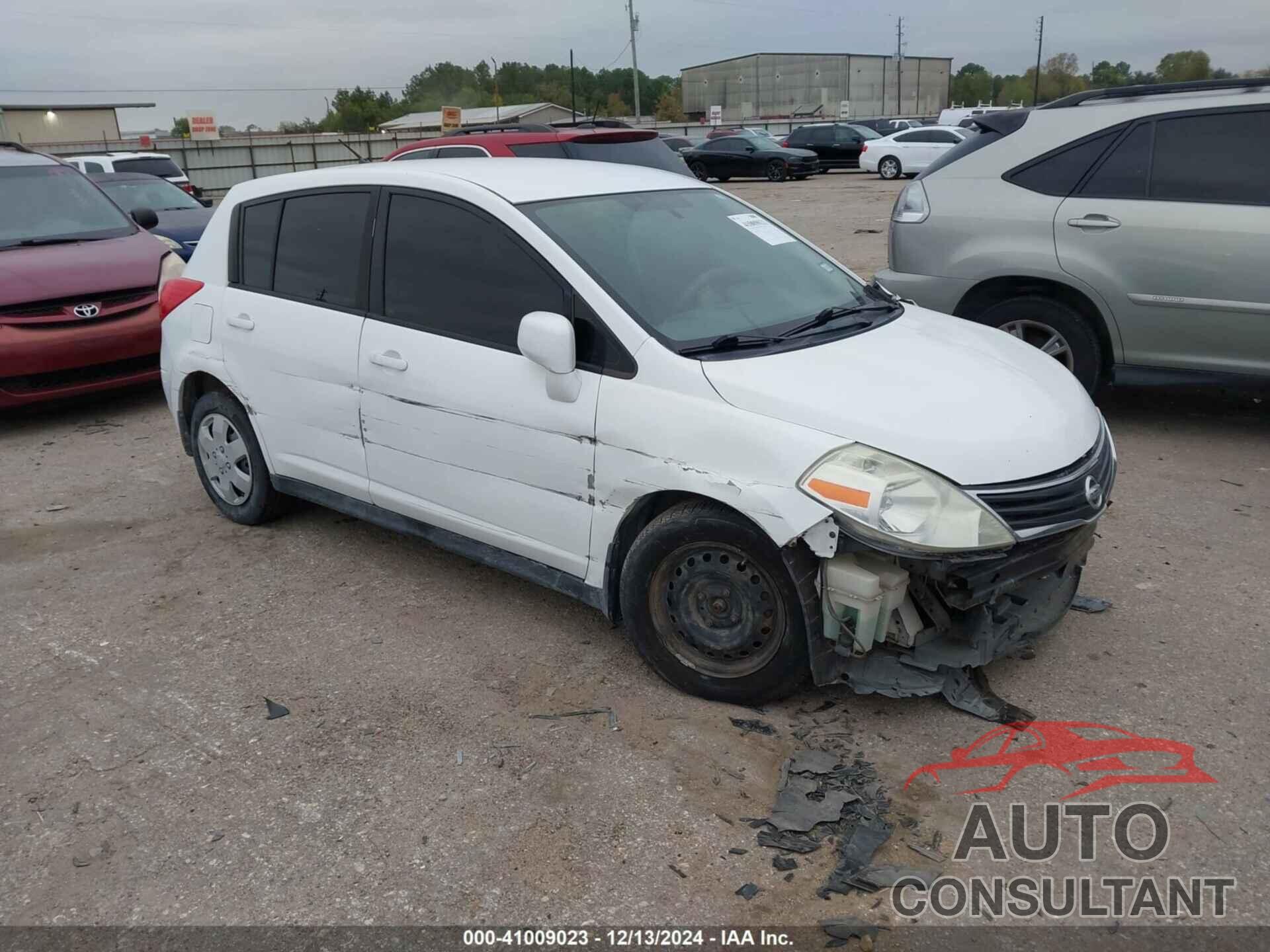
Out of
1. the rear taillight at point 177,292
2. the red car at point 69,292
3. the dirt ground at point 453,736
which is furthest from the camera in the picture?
the red car at point 69,292

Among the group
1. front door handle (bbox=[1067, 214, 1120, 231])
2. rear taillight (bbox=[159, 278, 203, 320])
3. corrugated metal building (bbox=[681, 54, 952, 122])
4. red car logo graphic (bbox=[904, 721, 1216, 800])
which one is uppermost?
corrugated metal building (bbox=[681, 54, 952, 122])

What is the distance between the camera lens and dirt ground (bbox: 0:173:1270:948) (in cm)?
275

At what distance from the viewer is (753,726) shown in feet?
11.1

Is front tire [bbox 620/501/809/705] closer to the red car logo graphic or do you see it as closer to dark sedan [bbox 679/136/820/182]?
the red car logo graphic

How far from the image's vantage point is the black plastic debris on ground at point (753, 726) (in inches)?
132

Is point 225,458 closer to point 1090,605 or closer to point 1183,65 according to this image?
point 1090,605

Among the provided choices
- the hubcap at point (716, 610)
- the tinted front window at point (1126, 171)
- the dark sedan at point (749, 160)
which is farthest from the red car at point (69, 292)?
the dark sedan at point (749, 160)

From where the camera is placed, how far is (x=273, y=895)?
8.93 feet

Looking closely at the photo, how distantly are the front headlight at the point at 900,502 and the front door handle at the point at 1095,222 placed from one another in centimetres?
356

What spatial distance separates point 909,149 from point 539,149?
2217 centimetres

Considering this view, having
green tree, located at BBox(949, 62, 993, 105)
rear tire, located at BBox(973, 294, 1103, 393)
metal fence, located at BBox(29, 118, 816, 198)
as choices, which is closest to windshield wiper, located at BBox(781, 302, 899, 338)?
rear tire, located at BBox(973, 294, 1103, 393)

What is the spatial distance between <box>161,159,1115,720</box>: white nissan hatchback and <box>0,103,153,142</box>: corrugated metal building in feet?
182

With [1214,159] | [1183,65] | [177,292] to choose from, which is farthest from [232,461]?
[1183,65]

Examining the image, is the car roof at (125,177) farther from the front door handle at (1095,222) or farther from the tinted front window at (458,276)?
the front door handle at (1095,222)
